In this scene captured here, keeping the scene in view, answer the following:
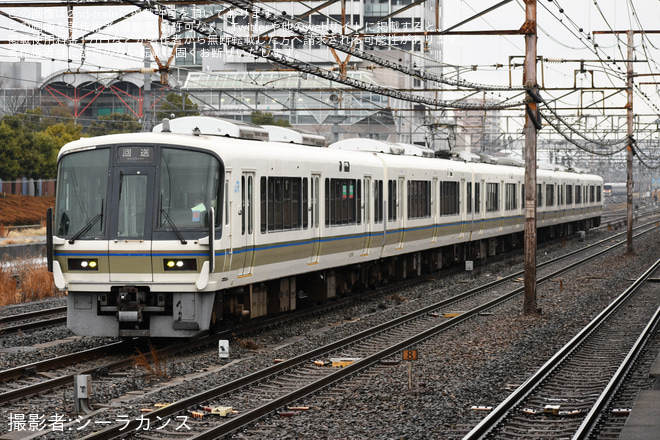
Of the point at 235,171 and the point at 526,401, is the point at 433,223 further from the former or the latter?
the point at 526,401

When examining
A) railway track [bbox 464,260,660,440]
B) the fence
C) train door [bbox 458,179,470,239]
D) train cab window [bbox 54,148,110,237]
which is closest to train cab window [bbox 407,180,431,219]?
train door [bbox 458,179,470,239]

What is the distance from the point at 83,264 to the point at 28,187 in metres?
40.0

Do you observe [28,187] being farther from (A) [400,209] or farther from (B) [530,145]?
(B) [530,145]

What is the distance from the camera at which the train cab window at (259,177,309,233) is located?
14070 millimetres

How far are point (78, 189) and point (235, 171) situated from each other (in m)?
2.06

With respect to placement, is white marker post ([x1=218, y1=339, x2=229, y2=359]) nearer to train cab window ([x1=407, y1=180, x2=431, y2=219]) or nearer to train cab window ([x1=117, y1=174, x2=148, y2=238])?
train cab window ([x1=117, y1=174, x2=148, y2=238])

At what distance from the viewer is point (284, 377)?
433 inches

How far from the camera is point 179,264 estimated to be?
12133mm

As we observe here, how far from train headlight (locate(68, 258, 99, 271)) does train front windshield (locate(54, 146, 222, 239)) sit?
0.97ft

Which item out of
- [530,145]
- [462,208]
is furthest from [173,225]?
[462,208]

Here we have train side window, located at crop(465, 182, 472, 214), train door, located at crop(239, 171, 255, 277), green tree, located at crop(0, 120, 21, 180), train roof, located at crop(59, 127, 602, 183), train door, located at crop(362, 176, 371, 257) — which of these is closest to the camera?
train roof, located at crop(59, 127, 602, 183)

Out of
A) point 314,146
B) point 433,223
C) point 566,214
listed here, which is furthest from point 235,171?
point 566,214

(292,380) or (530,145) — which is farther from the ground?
(530,145)

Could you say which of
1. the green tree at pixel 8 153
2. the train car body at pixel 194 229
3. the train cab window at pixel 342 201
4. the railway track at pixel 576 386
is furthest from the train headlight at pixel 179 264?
the green tree at pixel 8 153
